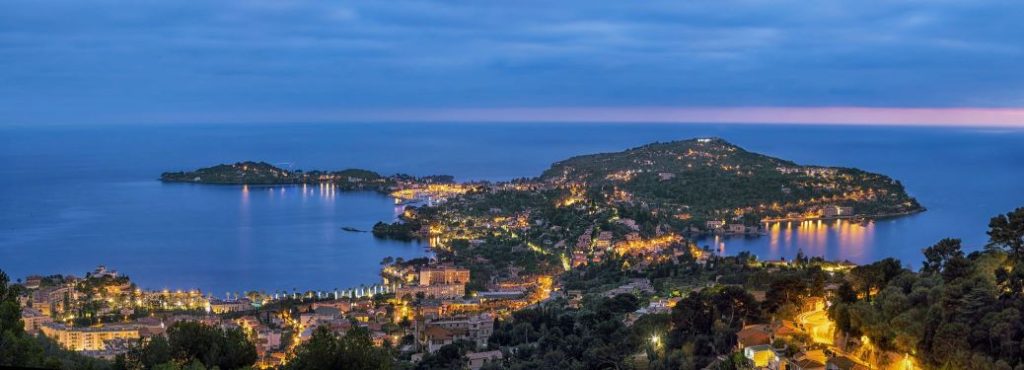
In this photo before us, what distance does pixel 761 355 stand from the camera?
6652mm

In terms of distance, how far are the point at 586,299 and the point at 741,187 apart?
559 inches

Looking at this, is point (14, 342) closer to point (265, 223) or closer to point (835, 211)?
point (265, 223)

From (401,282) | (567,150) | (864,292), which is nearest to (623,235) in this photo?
(401,282)

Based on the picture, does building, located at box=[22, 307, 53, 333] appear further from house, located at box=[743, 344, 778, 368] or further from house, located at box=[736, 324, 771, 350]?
house, located at box=[743, 344, 778, 368]

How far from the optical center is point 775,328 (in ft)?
24.1

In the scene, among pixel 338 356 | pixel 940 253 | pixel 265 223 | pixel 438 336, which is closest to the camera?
pixel 338 356

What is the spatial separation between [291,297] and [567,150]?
144ft

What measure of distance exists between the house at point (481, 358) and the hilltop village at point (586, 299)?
1.8 inches

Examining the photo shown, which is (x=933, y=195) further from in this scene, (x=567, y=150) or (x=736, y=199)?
(x=567, y=150)

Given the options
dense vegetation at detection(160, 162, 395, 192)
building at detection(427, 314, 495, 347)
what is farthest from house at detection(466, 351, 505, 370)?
dense vegetation at detection(160, 162, 395, 192)

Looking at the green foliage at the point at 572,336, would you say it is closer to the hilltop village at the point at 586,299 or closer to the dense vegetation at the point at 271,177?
the hilltop village at the point at 586,299

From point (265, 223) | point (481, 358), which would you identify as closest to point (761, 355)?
point (481, 358)

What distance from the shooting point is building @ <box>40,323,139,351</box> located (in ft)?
35.4

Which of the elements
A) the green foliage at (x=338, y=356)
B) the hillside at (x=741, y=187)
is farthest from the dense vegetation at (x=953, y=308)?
the hillside at (x=741, y=187)
